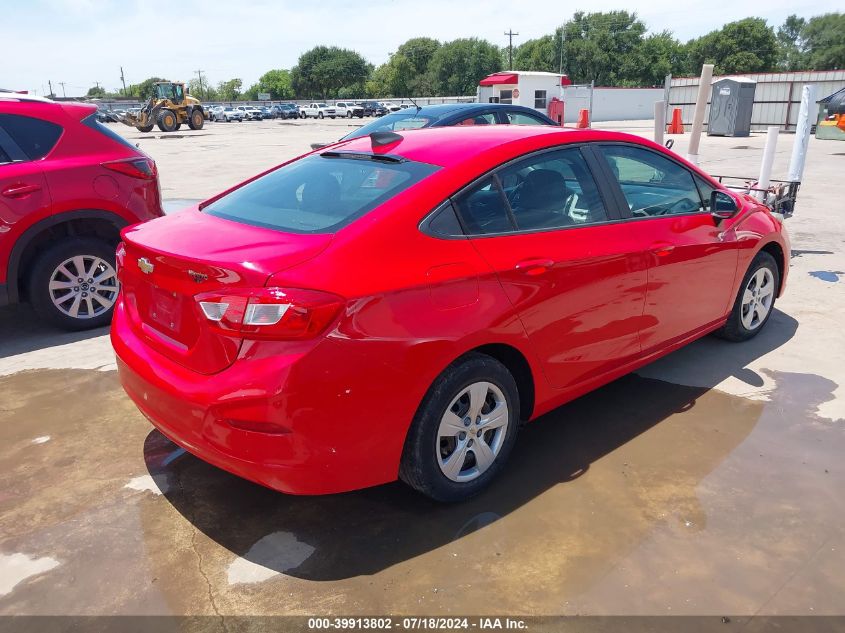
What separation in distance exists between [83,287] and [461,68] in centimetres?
9633

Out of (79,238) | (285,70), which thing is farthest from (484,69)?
(79,238)

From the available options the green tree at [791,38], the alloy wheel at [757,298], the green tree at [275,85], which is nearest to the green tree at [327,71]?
the green tree at [275,85]

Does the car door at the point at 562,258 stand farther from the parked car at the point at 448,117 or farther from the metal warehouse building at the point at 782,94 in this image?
the metal warehouse building at the point at 782,94

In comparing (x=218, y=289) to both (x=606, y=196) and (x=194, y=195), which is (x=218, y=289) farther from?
(x=194, y=195)

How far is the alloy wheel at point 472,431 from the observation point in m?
2.90

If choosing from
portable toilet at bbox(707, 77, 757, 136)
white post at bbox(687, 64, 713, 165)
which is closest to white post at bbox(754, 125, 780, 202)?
white post at bbox(687, 64, 713, 165)

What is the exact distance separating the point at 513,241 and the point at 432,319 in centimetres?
63

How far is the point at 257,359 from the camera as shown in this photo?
96.5 inches

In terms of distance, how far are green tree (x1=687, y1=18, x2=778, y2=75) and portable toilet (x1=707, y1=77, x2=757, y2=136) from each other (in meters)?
67.3

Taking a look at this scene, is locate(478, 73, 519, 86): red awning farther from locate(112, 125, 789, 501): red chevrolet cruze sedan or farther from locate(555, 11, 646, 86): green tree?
locate(555, 11, 646, 86): green tree

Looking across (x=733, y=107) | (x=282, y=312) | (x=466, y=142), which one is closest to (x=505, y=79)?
(x=733, y=107)

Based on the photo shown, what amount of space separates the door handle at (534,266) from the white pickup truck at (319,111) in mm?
60275

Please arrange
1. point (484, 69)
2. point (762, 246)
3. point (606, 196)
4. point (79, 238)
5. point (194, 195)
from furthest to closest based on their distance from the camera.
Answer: point (484, 69) → point (194, 195) → point (79, 238) → point (762, 246) → point (606, 196)

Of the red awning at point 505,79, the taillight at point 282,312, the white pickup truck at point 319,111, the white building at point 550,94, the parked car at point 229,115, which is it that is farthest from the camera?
the white pickup truck at point 319,111
